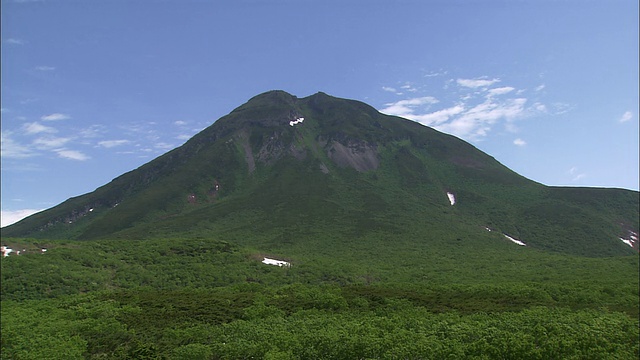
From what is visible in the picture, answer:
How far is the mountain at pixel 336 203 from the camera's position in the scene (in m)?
113

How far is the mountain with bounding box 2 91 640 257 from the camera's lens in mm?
112938

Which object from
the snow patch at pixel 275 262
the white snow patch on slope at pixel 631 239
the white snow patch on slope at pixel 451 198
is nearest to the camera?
the snow patch at pixel 275 262

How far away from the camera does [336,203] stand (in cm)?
13638

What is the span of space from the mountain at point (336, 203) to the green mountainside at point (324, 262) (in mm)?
909

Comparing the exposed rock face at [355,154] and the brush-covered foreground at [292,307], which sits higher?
the exposed rock face at [355,154]

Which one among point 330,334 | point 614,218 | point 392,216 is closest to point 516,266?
point 392,216

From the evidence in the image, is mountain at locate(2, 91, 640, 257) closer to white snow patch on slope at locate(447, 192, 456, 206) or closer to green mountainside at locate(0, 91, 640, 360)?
white snow patch on slope at locate(447, 192, 456, 206)

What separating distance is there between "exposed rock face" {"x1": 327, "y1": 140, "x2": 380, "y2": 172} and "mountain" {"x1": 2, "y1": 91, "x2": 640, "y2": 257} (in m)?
0.71

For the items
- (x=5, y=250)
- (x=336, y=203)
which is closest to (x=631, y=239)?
(x=336, y=203)

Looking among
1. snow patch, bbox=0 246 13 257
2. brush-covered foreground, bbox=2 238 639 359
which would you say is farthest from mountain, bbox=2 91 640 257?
snow patch, bbox=0 246 13 257

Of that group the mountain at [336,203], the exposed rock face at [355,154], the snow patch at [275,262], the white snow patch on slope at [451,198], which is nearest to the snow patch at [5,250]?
the snow patch at [275,262]

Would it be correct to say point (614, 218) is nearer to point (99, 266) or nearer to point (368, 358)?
point (368, 358)

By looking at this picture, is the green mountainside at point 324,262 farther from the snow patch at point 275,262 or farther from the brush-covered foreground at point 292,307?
the snow patch at point 275,262

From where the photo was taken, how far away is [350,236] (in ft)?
359
